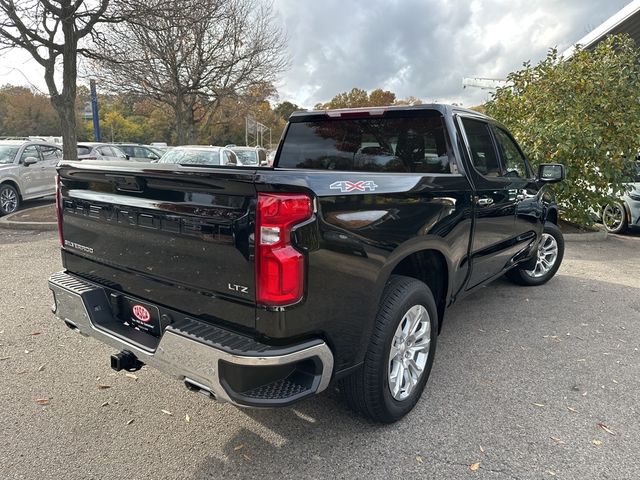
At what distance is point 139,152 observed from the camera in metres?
16.6

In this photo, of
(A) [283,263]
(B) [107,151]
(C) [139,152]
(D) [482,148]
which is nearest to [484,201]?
(D) [482,148]

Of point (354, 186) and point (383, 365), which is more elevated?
point (354, 186)

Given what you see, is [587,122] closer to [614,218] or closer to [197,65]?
[614,218]

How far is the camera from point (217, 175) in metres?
1.99

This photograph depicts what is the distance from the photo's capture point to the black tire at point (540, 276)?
5.49m

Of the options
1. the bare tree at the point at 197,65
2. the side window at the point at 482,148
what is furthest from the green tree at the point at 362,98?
the side window at the point at 482,148

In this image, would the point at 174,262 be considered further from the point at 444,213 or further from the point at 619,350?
the point at 619,350

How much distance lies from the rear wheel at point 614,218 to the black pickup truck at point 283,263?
756 cm

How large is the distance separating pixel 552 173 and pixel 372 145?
2357 mm

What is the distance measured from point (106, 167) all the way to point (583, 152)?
27.2 feet

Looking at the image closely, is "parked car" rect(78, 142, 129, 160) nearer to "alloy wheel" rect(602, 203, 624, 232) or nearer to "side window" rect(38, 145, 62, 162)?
"side window" rect(38, 145, 62, 162)

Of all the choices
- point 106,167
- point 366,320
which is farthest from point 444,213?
point 106,167

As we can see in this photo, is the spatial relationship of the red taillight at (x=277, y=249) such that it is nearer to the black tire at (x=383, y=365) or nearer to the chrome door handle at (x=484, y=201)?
the black tire at (x=383, y=365)

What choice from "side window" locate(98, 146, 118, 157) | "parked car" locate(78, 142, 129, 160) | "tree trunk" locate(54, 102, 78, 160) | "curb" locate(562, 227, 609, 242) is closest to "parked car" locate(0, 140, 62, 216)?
"tree trunk" locate(54, 102, 78, 160)
